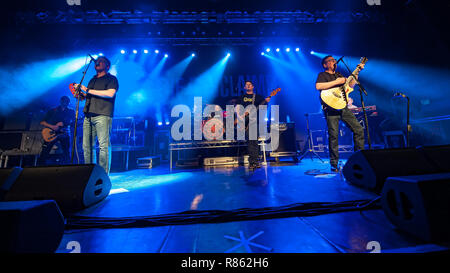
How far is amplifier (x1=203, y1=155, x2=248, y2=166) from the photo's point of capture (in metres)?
4.93

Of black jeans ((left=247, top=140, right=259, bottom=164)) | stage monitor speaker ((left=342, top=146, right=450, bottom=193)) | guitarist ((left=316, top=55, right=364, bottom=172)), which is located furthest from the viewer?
black jeans ((left=247, top=140, right=259, bottom=164))

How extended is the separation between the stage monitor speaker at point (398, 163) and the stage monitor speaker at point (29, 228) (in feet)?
7.94

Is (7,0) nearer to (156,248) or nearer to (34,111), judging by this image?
(34,111)

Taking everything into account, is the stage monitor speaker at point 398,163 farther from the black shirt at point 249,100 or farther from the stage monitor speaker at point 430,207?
the black shirt at point 249,100

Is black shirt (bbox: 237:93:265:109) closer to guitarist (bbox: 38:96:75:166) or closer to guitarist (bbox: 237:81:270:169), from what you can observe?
guitarist (bbox: 237:81:270:169)

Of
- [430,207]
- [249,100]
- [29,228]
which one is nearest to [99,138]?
[29,228]

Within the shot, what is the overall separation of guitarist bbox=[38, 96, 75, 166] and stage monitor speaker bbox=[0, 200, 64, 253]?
488 centimetres

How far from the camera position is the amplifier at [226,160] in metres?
4.93

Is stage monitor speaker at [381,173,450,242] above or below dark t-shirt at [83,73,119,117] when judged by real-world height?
below

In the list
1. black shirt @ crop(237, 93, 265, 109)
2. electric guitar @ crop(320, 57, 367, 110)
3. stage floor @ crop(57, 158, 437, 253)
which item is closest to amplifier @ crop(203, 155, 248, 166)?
black shirt @ crop(237, 93, 265, 109)

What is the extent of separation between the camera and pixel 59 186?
1479 mm

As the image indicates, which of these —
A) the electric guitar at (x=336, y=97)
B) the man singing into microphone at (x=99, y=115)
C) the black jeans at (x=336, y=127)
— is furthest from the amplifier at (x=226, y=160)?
the man singing into microphone at (x=99, y=115)

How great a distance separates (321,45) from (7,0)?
1003 cm
